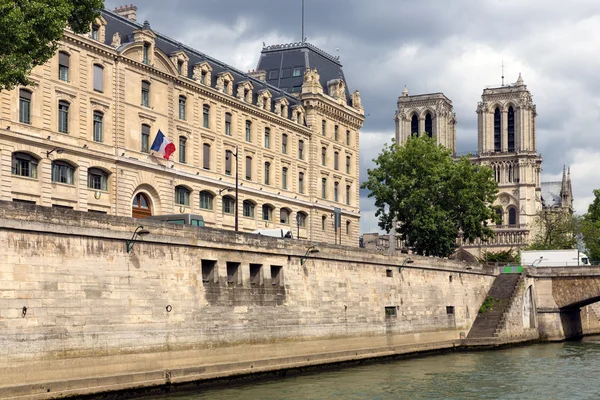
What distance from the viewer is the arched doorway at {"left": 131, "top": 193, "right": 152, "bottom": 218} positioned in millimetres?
56125

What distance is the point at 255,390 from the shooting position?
1417 inches

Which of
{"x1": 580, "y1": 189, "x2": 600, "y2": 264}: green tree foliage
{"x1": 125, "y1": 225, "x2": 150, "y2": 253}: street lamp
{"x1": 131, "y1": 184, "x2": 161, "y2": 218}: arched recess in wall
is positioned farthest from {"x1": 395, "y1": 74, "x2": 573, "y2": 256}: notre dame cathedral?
{"x1": 125, "y1": 225, "x2": 150, "y2": 253}: street lamp

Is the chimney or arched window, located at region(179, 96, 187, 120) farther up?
the chimney

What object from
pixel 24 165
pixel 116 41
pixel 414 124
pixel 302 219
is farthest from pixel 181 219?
pixel 414 124

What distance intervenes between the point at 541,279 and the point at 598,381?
3004cm

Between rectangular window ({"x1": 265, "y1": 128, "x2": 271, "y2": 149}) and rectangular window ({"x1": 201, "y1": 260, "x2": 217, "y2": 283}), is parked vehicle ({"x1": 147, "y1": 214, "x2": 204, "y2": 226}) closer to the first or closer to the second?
rectangular window ({"x1": 201, "y1": 260, "x2": 217, "y2": 283})

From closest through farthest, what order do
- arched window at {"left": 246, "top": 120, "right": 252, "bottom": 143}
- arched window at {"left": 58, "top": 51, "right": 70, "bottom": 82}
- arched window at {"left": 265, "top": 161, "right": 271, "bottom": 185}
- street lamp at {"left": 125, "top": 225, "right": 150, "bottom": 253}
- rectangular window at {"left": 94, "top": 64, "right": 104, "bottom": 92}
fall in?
street lamp at {"left": 125, "top": 225, "right": 150, "bottom": 253} < arched window at {"left": 58, "top": 51, "right": 70, "bottom": 82} < rectangular window at {"left": 94, "top": 64, "right": 104, "bottom": 92} < arched window at {"left": 246, "top": 120, "right": 252, "bottom": 143} < arched window at {"left": 265, "top": 161, "right": 271, "bottom": 185}

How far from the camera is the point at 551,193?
19425 centimetres

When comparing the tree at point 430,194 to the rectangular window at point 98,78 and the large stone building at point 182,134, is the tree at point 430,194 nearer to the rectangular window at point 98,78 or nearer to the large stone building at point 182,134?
the large stone building at point 182,134

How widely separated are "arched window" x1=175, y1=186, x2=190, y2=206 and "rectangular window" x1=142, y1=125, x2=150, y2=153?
12.5 feet

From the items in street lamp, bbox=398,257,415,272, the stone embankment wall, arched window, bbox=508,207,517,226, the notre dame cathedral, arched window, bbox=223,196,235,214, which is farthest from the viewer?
arched window, bbox=508,207,517,226

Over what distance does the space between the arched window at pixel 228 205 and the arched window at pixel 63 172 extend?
51.7ft

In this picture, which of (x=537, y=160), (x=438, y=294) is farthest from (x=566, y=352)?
(x=537, y=160)

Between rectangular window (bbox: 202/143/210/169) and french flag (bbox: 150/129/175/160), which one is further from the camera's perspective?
rectangular window (bbox: 202/143/210/169)
